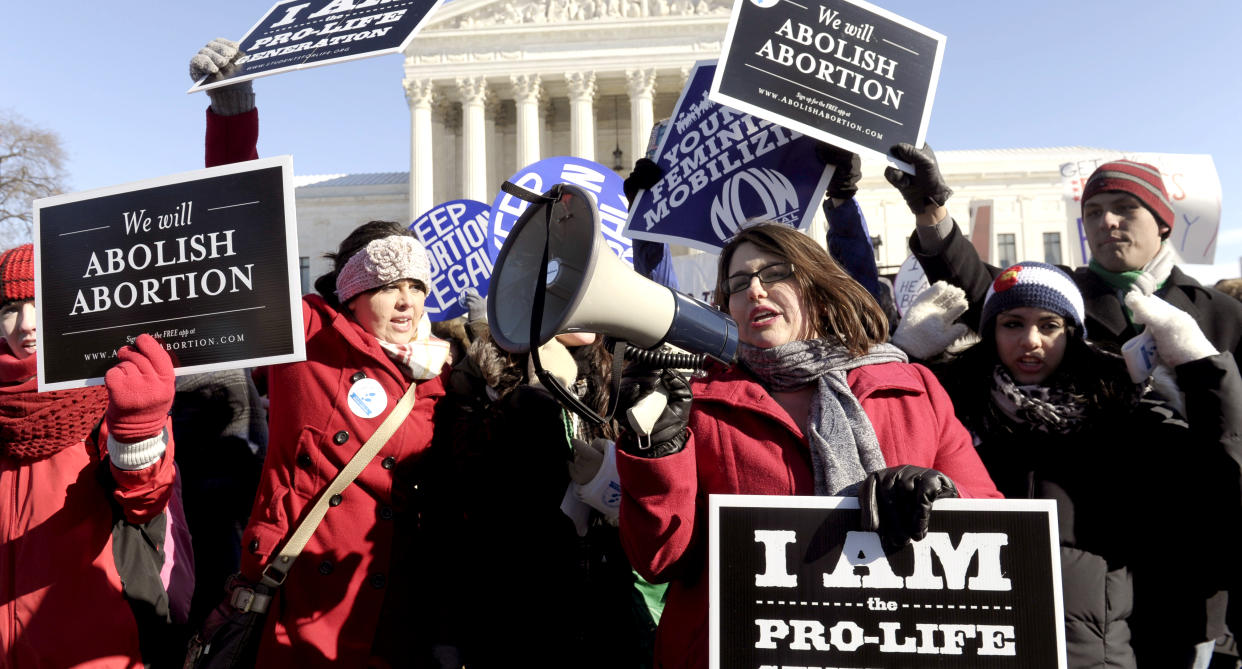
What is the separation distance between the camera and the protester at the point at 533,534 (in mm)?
2832

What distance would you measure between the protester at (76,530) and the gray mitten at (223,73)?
99cm

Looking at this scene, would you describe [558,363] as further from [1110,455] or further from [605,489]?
[1110,455]

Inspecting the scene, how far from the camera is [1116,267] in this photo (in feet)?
11.1

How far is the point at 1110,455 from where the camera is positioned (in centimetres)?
264

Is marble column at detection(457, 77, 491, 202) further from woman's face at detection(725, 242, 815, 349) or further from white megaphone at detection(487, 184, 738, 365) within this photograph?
white megaphone at detection(487, 184, 738, 365)

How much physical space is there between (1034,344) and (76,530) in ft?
9.56

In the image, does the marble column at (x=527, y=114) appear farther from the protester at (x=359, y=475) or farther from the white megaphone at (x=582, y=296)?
the white megaphone at (x=582, y=296)

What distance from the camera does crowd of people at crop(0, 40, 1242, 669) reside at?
2.17 metres

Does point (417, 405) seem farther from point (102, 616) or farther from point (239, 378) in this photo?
point (239, 378)

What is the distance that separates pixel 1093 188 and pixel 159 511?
A: 11.3ft

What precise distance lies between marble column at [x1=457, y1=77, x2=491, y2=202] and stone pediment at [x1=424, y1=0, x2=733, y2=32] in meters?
2.79

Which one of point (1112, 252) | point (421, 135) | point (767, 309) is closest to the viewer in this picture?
point (767, 309)

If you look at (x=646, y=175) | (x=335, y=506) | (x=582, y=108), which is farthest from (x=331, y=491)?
(x=582, y=108)

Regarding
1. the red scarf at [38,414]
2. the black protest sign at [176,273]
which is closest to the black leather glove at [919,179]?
the black protest sign at [176,273]
